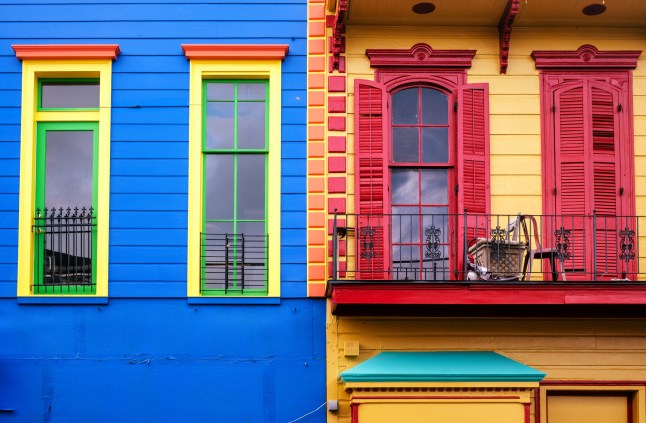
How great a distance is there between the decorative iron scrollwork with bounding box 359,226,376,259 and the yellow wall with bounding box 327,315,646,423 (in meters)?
0.76

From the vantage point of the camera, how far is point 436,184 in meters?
13.7

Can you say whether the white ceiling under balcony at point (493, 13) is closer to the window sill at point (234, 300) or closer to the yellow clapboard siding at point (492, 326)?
the window sill at point (234, 300)

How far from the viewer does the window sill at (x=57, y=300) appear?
13.1m

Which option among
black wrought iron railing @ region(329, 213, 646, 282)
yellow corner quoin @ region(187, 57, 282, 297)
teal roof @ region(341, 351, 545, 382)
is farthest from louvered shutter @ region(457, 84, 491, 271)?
yellow corner quoin @ region(187, 57, 282, 297)

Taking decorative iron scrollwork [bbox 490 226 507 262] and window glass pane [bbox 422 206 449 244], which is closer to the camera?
decorative iron scrollwork [bbox 490 226 507 262]

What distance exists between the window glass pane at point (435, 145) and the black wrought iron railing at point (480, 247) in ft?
2.33

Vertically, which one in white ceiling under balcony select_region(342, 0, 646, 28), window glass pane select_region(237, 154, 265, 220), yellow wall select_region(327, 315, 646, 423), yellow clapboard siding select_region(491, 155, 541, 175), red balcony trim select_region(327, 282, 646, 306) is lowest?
yellow wall select_region(327, 315, 646, 423)

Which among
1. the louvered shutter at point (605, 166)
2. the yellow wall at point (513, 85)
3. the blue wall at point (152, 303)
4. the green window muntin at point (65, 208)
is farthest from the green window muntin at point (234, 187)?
the louvered shutter at point (605, 166)

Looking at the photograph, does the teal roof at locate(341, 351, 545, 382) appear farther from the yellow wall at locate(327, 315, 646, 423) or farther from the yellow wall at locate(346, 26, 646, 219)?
the yellow wall at locate(346, 26, 646, 219)

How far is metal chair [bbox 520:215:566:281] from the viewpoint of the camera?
12.8 metres

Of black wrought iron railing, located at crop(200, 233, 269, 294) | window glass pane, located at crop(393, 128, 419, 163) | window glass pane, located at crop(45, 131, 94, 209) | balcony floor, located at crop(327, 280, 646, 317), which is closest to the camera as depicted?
balcony floor, located at crop(327, 280, 646, 317)

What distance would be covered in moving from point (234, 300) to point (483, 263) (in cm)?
289

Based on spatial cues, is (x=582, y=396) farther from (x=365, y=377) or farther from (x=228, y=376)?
(x=228, y=376)

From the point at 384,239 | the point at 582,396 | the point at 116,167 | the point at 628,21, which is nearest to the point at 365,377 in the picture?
the point at 384,239
